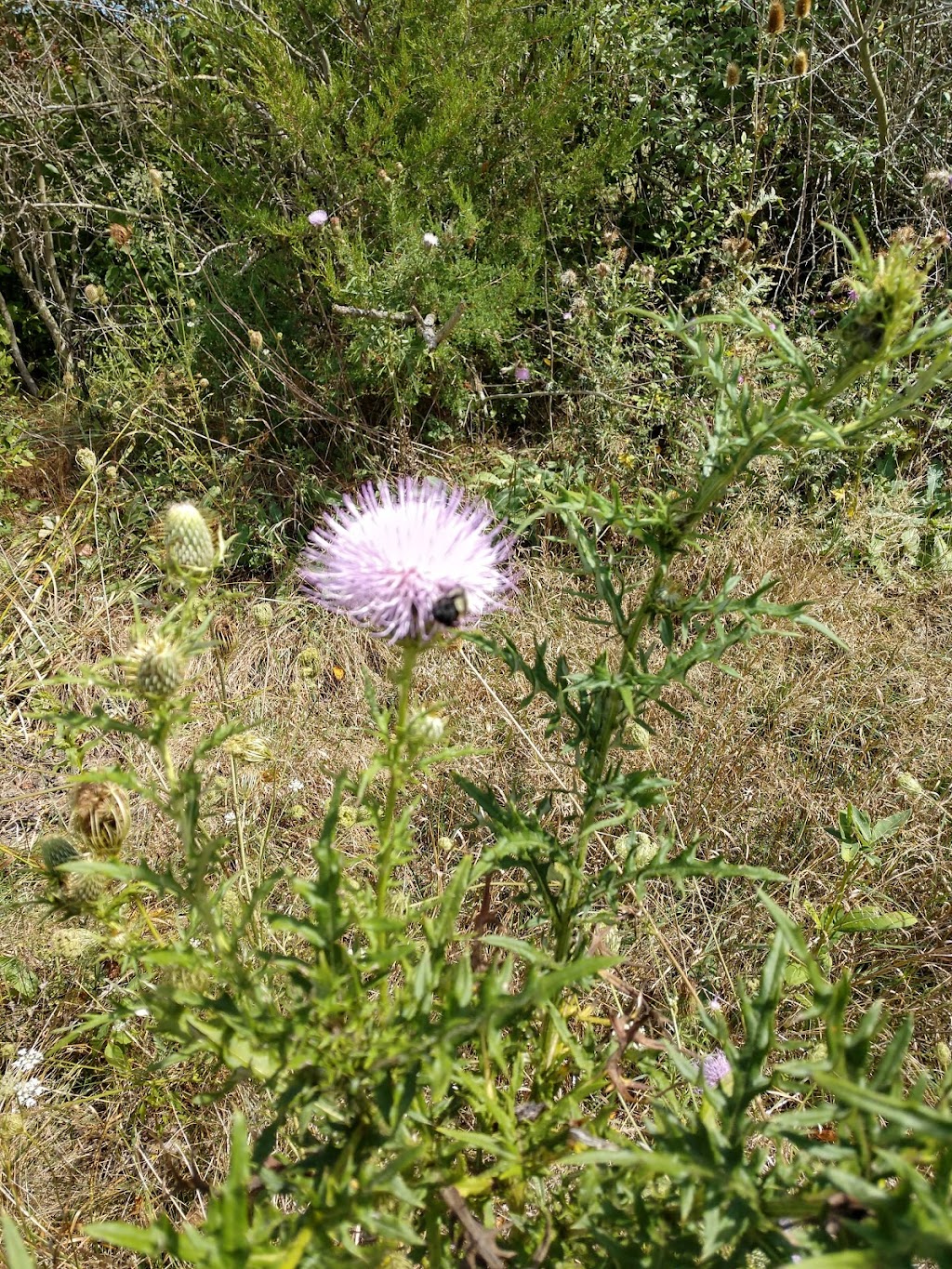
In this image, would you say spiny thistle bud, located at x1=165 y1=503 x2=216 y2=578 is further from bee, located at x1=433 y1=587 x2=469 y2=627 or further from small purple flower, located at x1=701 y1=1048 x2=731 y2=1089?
small purple flower, located at x1=701 y1=1048 x2=731 y2=1089

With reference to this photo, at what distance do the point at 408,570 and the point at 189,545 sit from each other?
1.32 feet

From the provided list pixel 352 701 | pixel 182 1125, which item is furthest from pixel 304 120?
pixel 182 1125

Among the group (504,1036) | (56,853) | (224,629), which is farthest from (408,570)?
(224,629)

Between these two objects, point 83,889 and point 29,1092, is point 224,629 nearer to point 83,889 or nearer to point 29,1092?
point 29,1092

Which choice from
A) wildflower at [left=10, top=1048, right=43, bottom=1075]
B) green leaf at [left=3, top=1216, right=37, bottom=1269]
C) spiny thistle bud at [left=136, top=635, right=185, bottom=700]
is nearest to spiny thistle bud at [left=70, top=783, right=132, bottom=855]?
spiny thistle bud at [left=136, top=635, right=185, bottom=700]

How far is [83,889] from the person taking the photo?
5.10 ft

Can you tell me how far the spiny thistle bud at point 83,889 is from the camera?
1.55 metres

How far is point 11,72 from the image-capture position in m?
4.08

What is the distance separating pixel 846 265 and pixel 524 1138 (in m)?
4.71

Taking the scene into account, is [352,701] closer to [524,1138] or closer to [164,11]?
[524,1138]

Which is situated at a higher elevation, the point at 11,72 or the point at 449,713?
the point at 11,72

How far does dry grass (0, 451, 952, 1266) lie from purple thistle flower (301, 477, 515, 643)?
44 cm

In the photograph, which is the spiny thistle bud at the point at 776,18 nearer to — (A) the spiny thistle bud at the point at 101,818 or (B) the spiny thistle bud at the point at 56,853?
(A) the spiny thistle bud at the point at 101,818

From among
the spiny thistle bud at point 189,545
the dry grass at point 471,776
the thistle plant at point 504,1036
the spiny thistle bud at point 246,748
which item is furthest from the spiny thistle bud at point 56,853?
the spiny thistle bud at point 189,545
